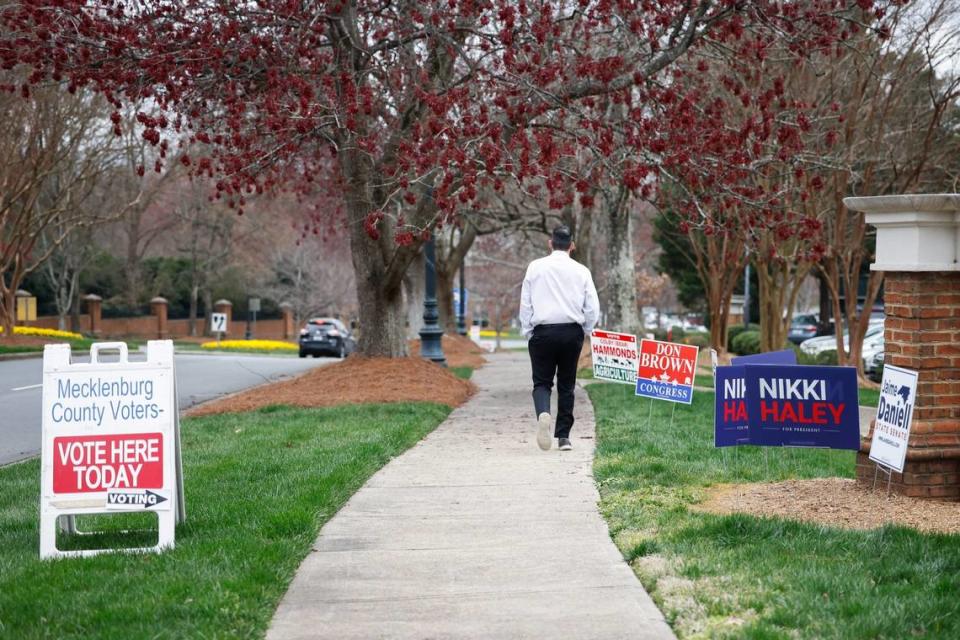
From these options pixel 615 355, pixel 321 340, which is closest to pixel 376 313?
pixel 615 355

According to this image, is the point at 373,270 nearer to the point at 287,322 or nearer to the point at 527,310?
the point at 527,310

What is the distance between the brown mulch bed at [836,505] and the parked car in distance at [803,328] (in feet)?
123

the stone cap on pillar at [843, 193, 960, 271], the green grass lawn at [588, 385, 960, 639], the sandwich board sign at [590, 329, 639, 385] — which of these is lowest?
the green grass lawn at [588, 385, 960, 639]

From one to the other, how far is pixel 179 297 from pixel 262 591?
5944cm

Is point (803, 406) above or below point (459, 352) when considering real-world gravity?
above

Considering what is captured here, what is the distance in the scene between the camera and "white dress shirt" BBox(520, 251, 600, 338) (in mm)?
10078

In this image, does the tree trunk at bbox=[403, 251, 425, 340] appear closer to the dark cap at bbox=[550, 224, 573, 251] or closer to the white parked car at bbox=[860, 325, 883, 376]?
the white parked car at bbox=[860, 325, 883, 376]

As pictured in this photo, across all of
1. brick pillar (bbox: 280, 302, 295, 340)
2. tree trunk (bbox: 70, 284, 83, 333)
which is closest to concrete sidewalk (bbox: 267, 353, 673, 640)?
tree trunk (bbox: 70, 284, 83, 333)

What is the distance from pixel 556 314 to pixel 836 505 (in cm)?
332

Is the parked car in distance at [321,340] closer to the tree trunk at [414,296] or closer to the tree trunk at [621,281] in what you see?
the tree trunk at [414,296]

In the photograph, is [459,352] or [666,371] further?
[459,352]

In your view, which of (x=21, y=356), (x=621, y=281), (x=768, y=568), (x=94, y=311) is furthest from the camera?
(x=94, y=311)

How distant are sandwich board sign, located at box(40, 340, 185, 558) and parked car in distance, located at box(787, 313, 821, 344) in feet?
132

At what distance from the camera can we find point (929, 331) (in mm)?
7508
